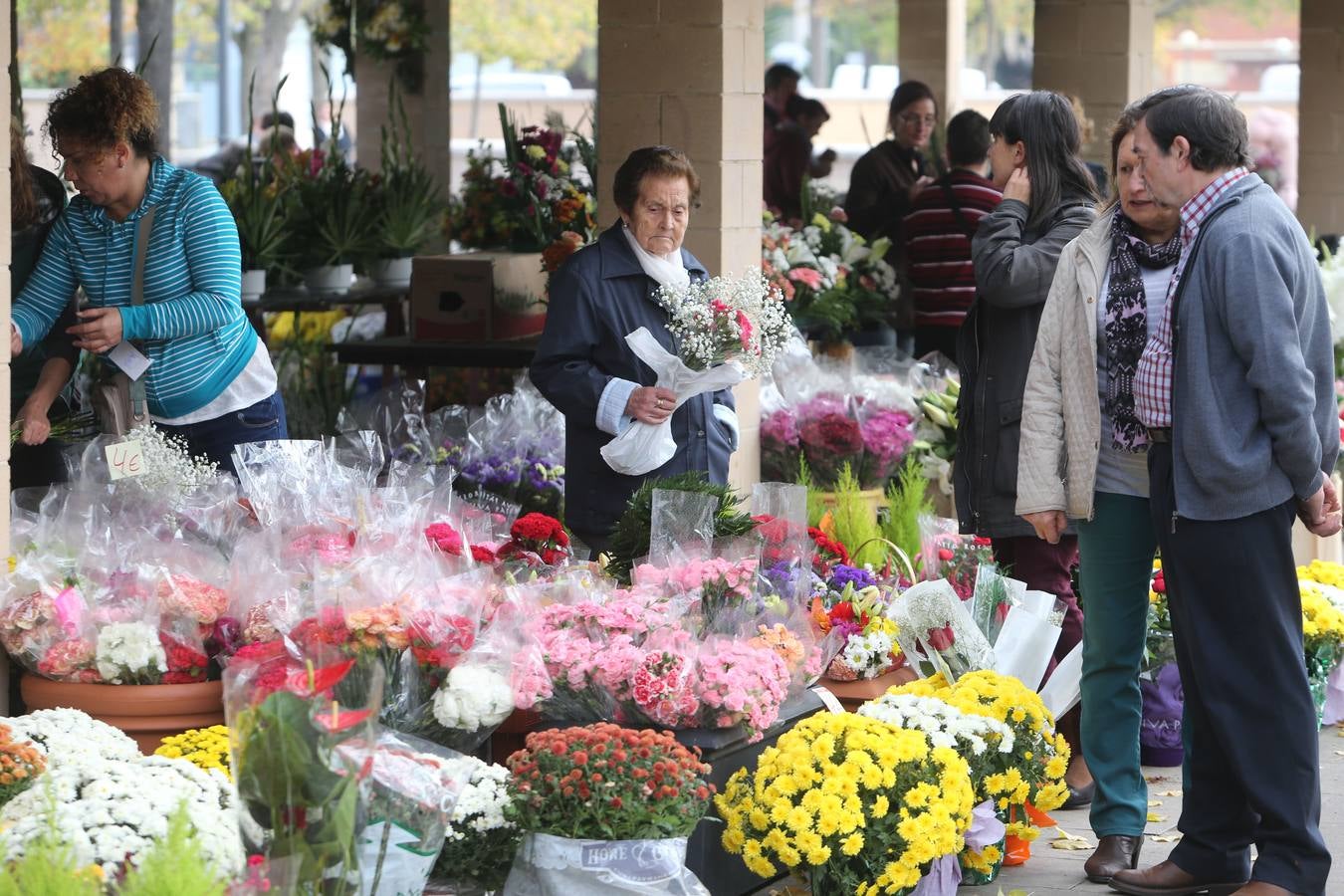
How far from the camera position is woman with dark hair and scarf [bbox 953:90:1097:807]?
16.2ft

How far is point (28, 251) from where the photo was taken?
210 inches

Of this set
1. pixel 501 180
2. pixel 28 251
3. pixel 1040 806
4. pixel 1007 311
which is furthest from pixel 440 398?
pixel 1040 806

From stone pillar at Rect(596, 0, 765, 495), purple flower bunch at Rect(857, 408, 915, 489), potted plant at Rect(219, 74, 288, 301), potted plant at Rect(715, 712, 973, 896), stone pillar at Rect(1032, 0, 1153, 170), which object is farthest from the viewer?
stone pillar at Rect(1032, 0, 1153, 170)

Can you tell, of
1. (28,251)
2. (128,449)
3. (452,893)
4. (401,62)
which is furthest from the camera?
(401,62)

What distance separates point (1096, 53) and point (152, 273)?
6965 millimetres

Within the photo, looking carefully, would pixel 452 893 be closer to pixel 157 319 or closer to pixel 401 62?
pixel 157 319

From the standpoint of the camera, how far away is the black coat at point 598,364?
5.29m

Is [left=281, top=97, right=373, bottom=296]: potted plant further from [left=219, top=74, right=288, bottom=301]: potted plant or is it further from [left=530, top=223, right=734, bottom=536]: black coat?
[left=530, top=223, right=734, bottom=536]: black coat

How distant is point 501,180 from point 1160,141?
15.9 ft

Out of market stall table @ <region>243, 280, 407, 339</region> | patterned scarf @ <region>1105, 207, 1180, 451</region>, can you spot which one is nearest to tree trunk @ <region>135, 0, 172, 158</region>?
market stall table @ <region>243, 280, 407, 339</region>

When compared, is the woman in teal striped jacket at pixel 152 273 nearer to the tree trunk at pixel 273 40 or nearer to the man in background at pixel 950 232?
the man in background at pixel 950 232

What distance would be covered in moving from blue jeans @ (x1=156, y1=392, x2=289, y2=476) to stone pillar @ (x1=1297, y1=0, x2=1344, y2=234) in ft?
27.7

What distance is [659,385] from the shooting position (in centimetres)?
530

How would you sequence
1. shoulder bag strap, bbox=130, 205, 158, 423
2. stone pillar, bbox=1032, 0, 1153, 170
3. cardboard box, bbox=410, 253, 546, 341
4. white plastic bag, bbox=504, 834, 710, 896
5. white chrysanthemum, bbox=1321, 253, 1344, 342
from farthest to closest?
1. stone pillar, bbox=1032, 0, 1153, 170
2. white chrysanthemum, bbox=1321, 253, 1344, 342
3. cardboard box, bbox=410, 253, 546, 341
4. shoulder bag strap, bbox=130, 205, 158, 423
5. white plastic bag, bbox=504, 834, 710, 896
